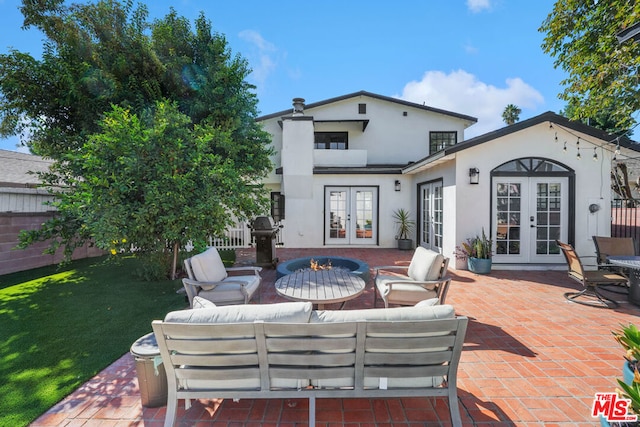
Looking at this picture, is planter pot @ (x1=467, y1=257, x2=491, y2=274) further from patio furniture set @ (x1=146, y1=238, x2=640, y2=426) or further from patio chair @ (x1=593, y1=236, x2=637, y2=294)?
patio furniture set @ (x1=146, y1=238, x2=640, y2=426)

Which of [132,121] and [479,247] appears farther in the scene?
[479,247]

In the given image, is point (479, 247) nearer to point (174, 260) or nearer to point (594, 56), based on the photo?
point (174, 260)

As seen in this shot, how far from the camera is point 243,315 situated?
205cm

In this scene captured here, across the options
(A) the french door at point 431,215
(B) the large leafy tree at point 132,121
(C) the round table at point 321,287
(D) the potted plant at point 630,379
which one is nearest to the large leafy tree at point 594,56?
(A) the french door at point 431,215

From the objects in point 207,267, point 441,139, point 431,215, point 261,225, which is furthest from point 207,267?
point 441,139

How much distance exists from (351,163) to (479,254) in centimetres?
660

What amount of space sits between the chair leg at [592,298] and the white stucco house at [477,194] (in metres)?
2.16

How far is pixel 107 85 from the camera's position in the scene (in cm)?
627

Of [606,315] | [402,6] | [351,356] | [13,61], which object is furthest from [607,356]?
[13,61]

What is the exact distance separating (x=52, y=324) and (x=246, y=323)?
165 inches

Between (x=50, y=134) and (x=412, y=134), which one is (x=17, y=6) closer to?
(x=50, y=134)

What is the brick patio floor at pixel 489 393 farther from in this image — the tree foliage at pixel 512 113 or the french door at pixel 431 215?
the tree foliage at pixel 512 113

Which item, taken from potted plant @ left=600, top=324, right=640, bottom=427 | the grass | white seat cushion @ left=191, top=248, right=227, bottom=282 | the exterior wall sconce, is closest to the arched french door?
the exterior wall sconce

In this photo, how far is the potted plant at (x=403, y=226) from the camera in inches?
407
